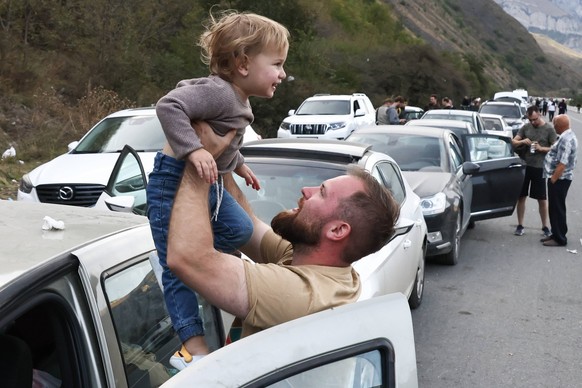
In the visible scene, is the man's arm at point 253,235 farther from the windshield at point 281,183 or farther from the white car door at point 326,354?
the windshield at point 281,183

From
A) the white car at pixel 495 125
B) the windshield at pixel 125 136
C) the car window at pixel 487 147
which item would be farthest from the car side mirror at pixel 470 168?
the white car at pixel 495 125

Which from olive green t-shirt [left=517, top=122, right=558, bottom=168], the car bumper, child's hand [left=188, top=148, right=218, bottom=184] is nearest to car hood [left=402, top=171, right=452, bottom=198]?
olive green t-shirt [left=517, top=122, right=558, bottom=168]

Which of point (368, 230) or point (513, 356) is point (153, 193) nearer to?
point (368, 230)

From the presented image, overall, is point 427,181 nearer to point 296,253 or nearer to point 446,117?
point 296,253

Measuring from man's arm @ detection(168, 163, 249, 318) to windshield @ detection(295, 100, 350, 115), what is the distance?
19.3 meters

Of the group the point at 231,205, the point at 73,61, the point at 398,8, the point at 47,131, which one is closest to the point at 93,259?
the point at 231,205

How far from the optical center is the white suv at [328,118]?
20.1m

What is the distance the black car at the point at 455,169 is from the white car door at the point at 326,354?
21.8 ft

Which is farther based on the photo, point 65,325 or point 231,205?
point 231,205

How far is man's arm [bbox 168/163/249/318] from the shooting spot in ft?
6.15

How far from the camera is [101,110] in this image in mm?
17516

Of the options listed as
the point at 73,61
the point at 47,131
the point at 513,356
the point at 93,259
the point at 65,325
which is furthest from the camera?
the point at 73,61

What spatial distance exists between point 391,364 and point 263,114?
74.4ft

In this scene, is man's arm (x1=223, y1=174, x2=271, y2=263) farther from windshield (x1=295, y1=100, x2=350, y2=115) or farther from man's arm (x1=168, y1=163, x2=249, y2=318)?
windshield (x1=295, y1=100, x2=350, y2=115)
